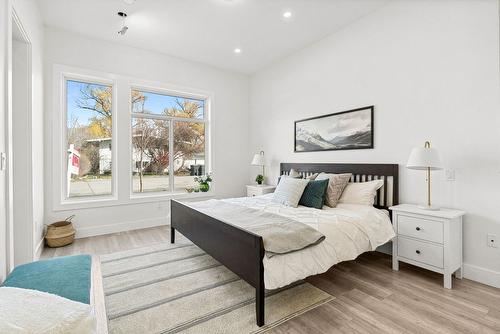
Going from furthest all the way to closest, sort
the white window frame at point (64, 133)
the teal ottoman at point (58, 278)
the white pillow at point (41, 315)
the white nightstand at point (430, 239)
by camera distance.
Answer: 1. the white window frame at point (64, 133)
2. the white nightstand at point (430, 239)
3. the teal ottoman at point (58, 278)
4. the white pillow at point (41, 315)

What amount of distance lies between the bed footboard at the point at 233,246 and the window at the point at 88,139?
6.97 feet

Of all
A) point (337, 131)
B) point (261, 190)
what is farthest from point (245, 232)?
point (261, 190)

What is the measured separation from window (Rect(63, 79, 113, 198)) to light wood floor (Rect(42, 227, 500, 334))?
3.70m

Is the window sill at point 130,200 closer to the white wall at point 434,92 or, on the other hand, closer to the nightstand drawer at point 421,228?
the white wall at point 434,92

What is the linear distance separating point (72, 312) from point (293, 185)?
2.68m

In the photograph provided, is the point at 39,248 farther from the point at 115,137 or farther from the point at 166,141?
the point at 166,141

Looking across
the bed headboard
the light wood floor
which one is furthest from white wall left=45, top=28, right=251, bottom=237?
the light wood floor

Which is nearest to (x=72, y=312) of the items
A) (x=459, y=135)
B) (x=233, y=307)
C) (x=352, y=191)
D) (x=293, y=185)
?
(x=233, y=307)

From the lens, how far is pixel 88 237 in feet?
13.0

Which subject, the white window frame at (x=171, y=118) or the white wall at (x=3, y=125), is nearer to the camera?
the white wall at (x=3, y=125)

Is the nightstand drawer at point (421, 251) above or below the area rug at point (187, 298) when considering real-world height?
above

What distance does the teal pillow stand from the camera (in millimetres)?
3072

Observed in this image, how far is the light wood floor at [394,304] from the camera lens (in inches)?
71.1

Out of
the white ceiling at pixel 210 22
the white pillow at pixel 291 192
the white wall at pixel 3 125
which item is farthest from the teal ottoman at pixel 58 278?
the white ceiling at pixel 210 22
